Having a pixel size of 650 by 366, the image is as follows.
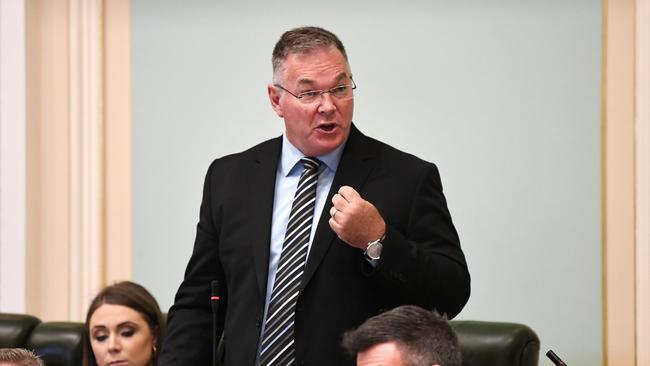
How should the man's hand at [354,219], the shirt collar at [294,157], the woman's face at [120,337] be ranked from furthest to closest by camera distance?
the woman's face at [120,337] → the shirt collar at [294,157] → the man's hand at [354,219]

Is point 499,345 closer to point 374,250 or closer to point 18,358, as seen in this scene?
point 374,250

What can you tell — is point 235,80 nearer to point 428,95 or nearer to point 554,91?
point 428,95

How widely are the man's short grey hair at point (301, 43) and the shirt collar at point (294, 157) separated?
183 mm

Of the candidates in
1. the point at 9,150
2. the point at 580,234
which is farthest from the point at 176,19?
the point at 580,234

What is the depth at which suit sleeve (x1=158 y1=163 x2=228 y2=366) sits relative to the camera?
2.98 meters

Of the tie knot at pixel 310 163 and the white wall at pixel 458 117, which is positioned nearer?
the tie knot at pixel 310 163

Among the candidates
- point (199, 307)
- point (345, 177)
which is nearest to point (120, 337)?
point (199, 307)

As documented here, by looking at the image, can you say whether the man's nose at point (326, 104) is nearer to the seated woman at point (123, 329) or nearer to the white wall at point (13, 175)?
the seated woman at point (123, 329)

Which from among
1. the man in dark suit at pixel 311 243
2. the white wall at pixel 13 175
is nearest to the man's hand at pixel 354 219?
the man in dark suit at pixel 311 243

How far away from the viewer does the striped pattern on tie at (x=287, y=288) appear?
9.11ft

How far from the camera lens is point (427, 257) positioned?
2.69m

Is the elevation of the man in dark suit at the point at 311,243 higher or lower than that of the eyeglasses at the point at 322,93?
lower

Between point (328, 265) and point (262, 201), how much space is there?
27cm
